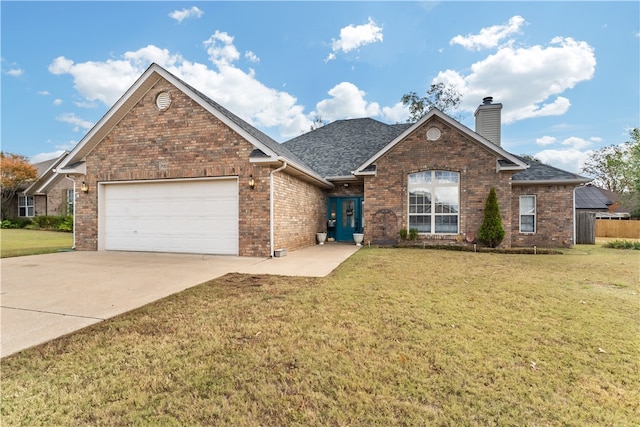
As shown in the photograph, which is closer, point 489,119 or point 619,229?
point 489,119

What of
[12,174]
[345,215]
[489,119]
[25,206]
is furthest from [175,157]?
[25,206]

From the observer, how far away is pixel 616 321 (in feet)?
12.3

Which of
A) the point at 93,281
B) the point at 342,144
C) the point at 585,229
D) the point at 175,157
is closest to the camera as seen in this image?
the point at 93,281

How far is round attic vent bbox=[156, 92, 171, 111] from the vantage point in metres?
9.59

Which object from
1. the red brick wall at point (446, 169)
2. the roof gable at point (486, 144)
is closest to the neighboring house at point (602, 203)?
the roof gable at point (486, 144)

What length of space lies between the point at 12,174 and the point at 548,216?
114 ft

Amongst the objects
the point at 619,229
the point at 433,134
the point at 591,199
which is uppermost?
the point at 433,134

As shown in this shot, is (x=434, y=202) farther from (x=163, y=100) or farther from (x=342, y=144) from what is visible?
(x=163, y=100)

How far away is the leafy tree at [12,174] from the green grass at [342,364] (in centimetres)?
2737

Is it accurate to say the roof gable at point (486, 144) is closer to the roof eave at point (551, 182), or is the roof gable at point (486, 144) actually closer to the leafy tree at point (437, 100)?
the roof eave at point (551, 182)

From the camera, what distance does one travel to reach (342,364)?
2.61 metres

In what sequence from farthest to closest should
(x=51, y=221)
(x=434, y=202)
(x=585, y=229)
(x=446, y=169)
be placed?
(x=51, y=221)
(x=585, y=229)
(x=434, y=202)
(x=446, y=169)

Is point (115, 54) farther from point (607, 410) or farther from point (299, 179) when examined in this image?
point (607, 410)

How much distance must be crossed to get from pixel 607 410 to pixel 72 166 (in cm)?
1425
